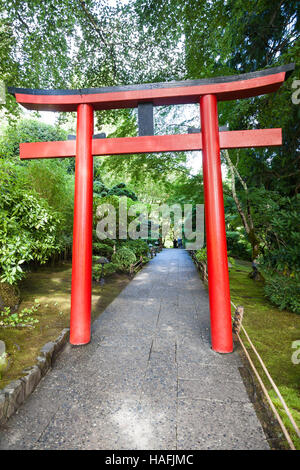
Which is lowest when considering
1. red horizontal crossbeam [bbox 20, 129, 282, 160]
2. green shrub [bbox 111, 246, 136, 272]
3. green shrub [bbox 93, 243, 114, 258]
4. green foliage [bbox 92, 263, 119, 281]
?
green foliage [bbox 92, 263, 119, 281]

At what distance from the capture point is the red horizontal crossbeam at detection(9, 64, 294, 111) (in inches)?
146

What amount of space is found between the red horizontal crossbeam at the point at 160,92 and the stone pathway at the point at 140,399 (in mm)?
4225

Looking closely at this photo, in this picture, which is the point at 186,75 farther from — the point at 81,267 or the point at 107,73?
the point at 81,267

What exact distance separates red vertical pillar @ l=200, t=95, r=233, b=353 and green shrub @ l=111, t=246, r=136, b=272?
664 cm

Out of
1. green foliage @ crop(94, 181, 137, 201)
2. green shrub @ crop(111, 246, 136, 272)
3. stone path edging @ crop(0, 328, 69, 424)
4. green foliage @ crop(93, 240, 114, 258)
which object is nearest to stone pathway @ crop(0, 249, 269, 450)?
stone path edging @ crop(0, 328, 69, 424)

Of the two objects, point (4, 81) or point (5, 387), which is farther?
point (4, 81)

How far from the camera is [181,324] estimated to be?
4.91m

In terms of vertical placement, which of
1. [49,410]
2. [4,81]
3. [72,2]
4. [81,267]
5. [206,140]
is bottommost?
[49,410]

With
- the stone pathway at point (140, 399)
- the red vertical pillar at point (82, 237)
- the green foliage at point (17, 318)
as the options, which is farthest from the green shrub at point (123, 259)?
the red vertical pillar at point (82, 237)

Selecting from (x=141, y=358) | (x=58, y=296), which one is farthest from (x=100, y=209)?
(x=141, y=358)

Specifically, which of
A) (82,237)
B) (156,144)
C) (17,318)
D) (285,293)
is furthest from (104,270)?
(156,144)

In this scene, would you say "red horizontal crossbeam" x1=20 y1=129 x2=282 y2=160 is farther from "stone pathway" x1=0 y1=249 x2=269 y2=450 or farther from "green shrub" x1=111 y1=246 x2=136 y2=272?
"green shrub" x1=111 y1=246 x2=136 y2=272

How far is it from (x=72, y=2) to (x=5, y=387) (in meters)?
8.25

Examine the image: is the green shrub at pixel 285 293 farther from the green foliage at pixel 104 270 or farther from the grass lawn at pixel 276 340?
the green foliage at pixel 104 270
